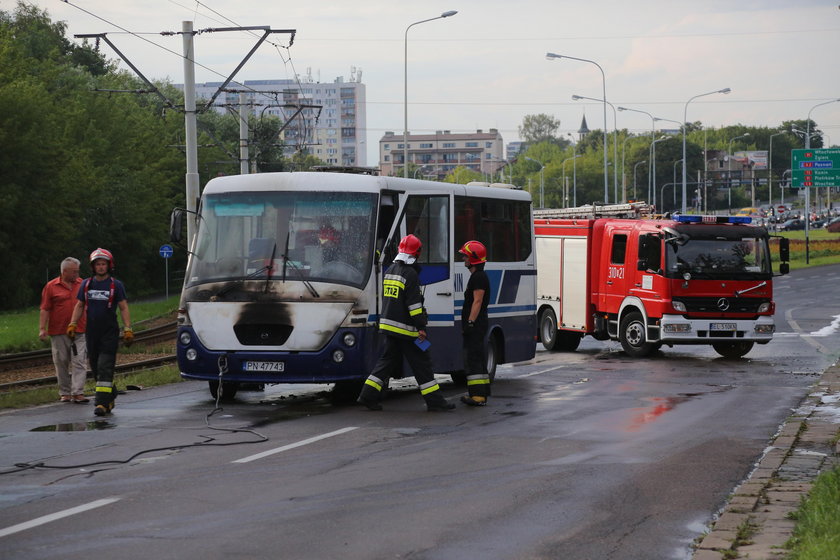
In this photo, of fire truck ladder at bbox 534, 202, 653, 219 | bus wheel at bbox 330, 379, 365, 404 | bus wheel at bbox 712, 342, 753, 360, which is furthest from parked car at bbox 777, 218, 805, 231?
bus wheel at bbox 330, 379, 365, 404

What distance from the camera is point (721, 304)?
2370cm

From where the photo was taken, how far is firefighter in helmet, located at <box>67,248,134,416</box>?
13961 mm

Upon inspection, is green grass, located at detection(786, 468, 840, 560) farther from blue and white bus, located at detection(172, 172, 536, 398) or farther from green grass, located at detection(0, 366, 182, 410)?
green grass, located at detection(0, 366, 182, 410)

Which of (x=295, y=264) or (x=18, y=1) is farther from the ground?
(x=18, y=1)

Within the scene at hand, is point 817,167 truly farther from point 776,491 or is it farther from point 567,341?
point 776,491

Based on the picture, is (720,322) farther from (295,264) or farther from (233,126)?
(233,126)

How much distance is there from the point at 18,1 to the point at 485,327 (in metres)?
83.2

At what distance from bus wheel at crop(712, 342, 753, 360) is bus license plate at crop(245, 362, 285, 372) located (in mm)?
12107

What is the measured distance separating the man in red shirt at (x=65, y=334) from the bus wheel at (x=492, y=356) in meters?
5.46

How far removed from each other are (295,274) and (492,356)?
4.30m

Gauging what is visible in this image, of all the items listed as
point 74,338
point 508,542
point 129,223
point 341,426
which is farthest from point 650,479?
point 129,223

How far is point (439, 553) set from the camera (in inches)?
282

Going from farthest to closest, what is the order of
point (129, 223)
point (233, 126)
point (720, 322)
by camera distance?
point (233, 126), point (129, 223), point (720, 322)

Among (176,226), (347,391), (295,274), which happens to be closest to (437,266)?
(347,391)
